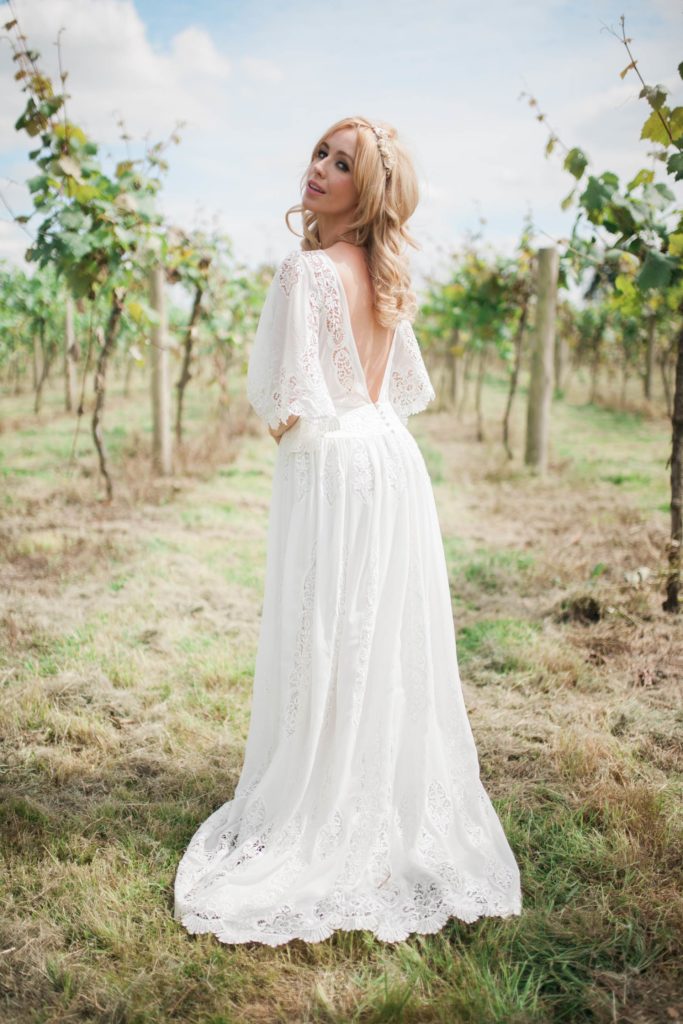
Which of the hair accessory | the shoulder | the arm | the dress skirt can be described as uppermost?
the hair accessory

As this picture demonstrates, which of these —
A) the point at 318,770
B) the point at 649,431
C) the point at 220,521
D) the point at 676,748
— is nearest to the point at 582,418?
the point at 649,431

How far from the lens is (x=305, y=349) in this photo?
1.86m

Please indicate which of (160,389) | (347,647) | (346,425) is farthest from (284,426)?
(160,389)

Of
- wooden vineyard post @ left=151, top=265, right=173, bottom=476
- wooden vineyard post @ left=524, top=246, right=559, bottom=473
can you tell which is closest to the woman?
wooden vineyard post @ left=151, top=265, right=173, bottom=476

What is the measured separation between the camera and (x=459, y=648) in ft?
12.3

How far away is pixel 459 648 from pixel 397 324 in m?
2.14

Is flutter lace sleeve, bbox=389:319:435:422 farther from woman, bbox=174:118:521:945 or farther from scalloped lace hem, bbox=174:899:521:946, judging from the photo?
scalloped lace hem, bbox=174:899:521:946

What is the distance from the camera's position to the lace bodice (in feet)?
6.09

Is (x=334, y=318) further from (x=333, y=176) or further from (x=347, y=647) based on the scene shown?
(x=347, y=647)

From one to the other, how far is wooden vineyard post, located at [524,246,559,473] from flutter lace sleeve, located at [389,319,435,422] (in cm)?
634

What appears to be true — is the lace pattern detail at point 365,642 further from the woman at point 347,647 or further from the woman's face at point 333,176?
the woman's face at point 333,176

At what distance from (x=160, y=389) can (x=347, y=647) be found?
6205mm

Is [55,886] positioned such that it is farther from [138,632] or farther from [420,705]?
[138,632]

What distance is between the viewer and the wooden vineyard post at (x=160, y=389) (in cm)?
726
